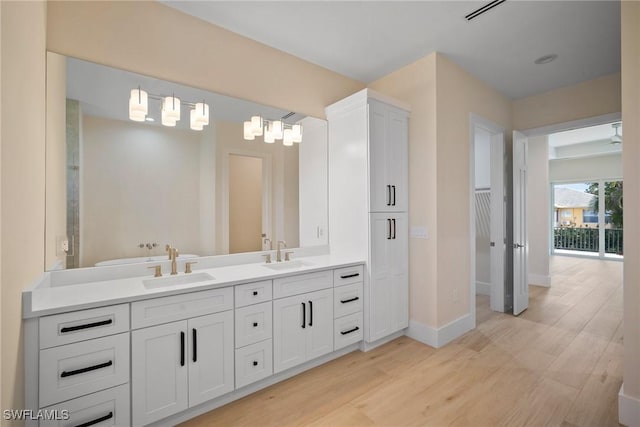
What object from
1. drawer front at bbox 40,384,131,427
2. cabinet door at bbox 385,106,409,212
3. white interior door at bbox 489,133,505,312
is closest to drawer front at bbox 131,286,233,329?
drawer front at bbox 40,384,131,427

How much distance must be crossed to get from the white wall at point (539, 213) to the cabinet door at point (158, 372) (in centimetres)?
559

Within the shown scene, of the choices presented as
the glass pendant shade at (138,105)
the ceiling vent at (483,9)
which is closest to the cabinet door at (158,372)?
the glass pendant shade at (138,105)

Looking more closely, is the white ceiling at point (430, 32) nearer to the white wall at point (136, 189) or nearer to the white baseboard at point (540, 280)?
the white wall at point (136, 189)

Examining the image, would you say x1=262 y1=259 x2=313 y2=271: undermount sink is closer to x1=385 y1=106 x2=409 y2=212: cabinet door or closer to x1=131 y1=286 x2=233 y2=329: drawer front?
x1=131 y1=286 x2=233 y2=329: drawer front

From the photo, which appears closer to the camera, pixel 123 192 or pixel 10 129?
pixel 10 129

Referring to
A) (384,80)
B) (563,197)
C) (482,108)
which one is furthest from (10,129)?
(563,197)

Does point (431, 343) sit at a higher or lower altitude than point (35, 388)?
lower

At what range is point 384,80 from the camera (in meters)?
3.32

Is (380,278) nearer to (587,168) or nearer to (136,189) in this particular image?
(136,189)

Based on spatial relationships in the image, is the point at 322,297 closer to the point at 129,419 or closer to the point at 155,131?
the point at 129,419

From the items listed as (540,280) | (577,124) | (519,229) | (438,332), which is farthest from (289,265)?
(540,280)

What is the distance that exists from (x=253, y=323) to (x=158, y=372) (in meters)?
0.60

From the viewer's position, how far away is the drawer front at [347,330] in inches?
97.8

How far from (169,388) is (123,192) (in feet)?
4.29
